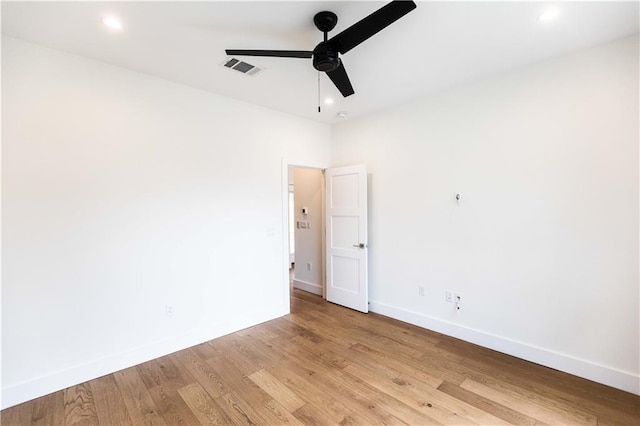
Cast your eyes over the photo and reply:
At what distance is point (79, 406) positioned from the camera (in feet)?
7.20

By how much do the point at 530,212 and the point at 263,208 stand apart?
290 cm

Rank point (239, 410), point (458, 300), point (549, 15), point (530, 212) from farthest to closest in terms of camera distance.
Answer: point (458, 300) < point (530, 212) < point (239, 410) < point (549, 15)

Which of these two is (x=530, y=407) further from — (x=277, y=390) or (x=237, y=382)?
(x=237, y=382)

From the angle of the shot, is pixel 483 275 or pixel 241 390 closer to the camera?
pixel 241 390

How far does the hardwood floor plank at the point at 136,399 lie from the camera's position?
205cm

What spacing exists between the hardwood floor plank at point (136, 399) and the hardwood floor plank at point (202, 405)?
21 centimetres

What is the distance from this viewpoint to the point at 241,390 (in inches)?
93.2

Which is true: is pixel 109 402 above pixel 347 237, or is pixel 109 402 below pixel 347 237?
below

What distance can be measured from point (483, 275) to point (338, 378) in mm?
1833

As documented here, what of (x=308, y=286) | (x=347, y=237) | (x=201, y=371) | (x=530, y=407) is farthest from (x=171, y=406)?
(x=308, y=286)

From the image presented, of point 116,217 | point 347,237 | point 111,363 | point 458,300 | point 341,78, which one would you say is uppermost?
point 341,78

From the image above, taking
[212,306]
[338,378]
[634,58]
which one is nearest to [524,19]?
[634,58]

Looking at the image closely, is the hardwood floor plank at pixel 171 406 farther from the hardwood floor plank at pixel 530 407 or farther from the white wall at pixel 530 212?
the white wall at pixel 530 212

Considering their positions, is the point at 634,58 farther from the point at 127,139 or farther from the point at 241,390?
the point at 127,139
